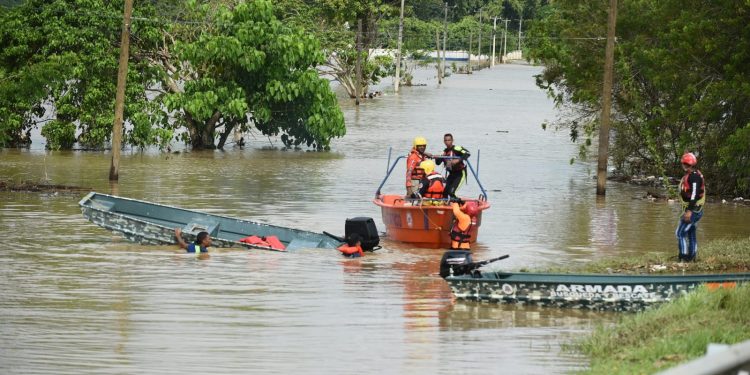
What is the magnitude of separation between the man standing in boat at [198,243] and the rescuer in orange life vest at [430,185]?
11.9 feet

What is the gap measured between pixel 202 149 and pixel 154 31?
4.59m

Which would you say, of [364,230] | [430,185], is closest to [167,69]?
[430,185]

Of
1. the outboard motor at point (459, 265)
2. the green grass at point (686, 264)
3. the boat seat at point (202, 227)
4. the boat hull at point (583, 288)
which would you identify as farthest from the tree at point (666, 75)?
the boat hull at point (583, 288)

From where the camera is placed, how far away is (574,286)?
604 inches

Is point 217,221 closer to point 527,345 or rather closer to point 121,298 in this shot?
point 121,298

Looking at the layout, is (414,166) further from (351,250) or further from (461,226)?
(351,250)

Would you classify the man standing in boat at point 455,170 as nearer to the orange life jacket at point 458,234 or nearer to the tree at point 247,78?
the orange life jacket at point 458,234

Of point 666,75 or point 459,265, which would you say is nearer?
point 459,265

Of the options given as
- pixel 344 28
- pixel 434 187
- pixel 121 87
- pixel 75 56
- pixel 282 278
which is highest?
pixel 344 28

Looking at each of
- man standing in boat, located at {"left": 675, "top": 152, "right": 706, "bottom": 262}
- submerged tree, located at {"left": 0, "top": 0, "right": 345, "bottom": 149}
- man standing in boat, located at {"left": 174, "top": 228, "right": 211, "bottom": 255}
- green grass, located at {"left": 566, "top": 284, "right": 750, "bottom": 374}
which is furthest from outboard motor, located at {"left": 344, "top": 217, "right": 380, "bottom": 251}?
submerged tree, located at {"left": 0, "top": 0, "right": 345, "bottom": 149}

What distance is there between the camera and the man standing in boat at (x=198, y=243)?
2120 centimetres

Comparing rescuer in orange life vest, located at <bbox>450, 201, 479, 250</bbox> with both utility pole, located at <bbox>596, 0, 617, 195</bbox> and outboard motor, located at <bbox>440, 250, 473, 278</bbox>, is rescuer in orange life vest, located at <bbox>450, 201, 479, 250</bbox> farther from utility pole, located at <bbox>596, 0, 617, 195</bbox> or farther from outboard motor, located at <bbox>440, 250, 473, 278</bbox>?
utility pole, located at <bbox>596, 0, 617, 195</bbox>

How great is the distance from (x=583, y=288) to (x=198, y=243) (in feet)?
25.7

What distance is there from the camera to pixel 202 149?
4591 centimetres
